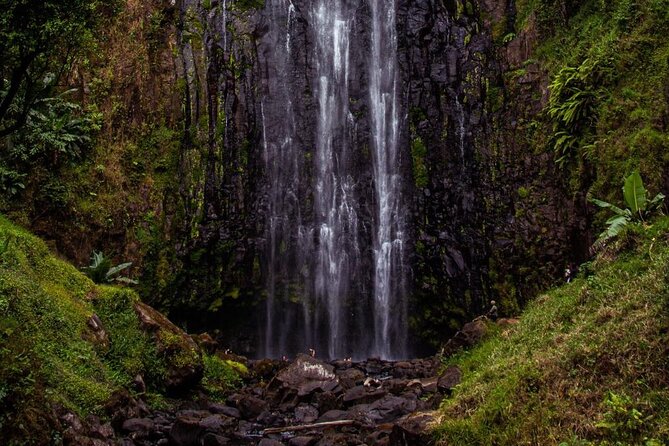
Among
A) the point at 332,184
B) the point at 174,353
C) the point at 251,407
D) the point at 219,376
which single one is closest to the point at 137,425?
the point at 251,407

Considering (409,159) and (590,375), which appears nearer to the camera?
(590,375)

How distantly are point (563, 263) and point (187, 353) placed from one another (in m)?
10.7

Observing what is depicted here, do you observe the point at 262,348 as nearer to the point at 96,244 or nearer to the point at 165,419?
the point at 96,244

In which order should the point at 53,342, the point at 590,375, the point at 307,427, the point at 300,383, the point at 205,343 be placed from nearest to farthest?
the point at 590,375 < the point at 53,342 < the point at 307,427 < the point at 300,383 < the point at 205,343

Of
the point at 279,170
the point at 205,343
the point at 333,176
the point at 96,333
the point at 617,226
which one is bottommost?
the point at 205,343

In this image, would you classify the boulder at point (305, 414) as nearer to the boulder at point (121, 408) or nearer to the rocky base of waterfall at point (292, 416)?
the rocky base of waterfall at point (292, 416)

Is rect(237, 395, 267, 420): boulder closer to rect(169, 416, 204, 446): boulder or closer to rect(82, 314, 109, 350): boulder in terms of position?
rect(169, 416, 204, 446): boulder

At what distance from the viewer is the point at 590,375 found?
6.65 meters

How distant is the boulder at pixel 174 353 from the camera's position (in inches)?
425

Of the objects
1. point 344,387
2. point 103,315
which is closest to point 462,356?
point 344,387

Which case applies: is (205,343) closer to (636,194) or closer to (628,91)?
(636,194)

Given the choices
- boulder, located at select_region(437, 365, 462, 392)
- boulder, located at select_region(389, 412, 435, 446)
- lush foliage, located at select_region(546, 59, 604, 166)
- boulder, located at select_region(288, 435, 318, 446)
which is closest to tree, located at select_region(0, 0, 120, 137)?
boulder, located at select_region(288, 435, 318, 446)

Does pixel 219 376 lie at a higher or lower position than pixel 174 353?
lower

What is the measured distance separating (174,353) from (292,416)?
107 inches
